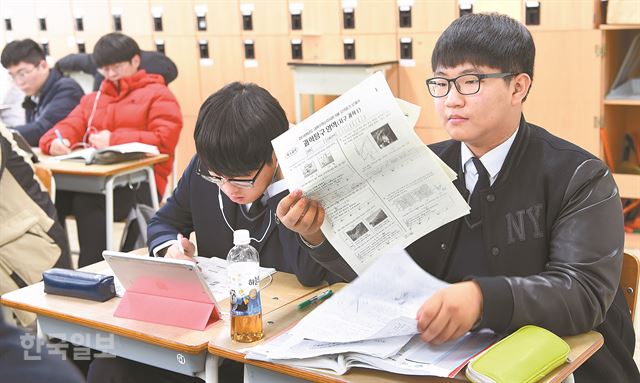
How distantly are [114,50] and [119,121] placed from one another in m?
0.37

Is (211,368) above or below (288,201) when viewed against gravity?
below

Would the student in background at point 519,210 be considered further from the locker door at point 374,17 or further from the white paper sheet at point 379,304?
the locker door at point 374,17

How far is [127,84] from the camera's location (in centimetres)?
442

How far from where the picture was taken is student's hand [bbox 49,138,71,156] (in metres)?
4.28

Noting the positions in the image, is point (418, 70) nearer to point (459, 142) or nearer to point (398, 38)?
point (398, 38)

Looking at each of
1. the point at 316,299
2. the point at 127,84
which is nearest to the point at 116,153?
the point at 127,84

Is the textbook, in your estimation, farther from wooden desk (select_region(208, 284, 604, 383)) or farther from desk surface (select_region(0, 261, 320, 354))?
wooden desk (select_region(208, 284, 604, 383))

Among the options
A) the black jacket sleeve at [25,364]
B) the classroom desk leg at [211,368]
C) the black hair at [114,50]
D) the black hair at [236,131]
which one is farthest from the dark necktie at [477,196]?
the black hair at [114,50]

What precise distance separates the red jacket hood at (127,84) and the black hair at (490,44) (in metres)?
2.93

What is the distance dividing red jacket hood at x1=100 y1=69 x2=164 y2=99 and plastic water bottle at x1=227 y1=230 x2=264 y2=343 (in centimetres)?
283

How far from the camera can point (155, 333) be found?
186cm

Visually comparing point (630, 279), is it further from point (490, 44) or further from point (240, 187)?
point (240, 187)

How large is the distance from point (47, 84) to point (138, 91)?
34.3 inches

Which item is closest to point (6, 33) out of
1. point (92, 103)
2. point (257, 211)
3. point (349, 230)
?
point (92, 103)
